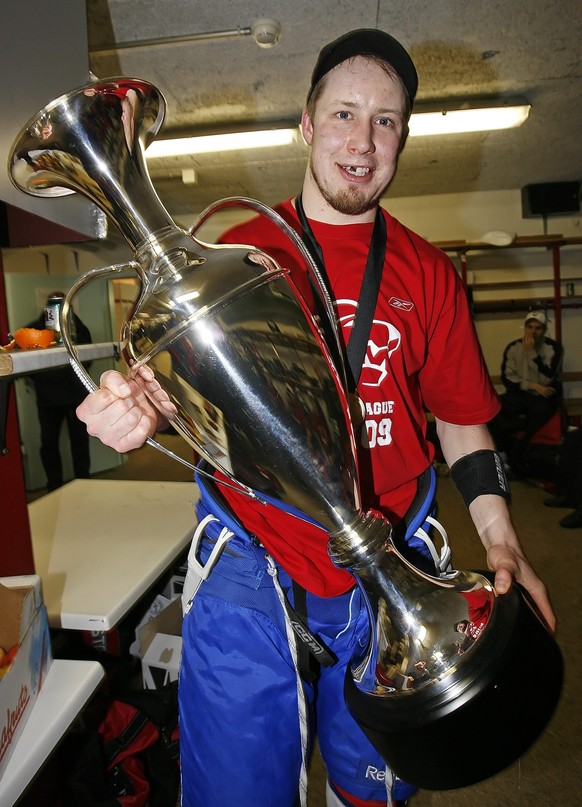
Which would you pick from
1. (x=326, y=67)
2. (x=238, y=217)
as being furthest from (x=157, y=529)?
(x=238, y=217)

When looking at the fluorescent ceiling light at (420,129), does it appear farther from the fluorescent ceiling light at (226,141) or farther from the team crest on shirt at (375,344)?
the team crest on shirt at (375,344)

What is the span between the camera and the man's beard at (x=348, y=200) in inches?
36.5

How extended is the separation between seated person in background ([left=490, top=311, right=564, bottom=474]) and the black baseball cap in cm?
416

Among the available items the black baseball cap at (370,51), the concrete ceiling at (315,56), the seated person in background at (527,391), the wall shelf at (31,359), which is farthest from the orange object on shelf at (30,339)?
the seated person in background at (527,391)

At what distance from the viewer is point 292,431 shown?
0.60 metres

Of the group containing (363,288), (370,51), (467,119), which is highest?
(467,119)

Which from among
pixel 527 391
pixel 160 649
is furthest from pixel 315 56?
pixel 527 391

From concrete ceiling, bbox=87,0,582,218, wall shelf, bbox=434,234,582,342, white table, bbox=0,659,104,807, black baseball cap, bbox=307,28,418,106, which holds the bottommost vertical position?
white table, bbox=0,659,104,807

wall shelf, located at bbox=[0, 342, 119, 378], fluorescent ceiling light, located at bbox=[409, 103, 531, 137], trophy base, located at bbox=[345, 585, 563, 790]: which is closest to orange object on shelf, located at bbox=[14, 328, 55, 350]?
wall shelf, located at bbox=[0, 342, 119, 378]

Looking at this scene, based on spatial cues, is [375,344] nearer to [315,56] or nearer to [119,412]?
[119,412]

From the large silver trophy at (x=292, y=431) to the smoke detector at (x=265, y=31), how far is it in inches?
95.3

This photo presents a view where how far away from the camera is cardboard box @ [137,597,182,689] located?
1658 mm

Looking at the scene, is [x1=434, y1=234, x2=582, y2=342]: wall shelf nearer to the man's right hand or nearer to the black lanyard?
the black lanyard

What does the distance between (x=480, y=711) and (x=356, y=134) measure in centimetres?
88
